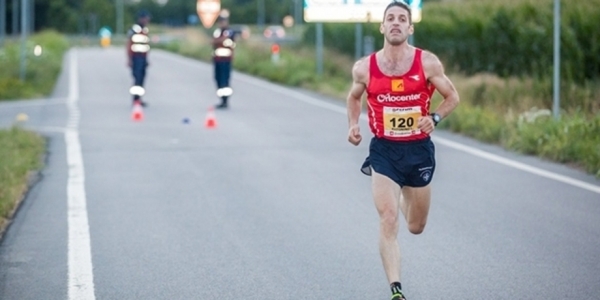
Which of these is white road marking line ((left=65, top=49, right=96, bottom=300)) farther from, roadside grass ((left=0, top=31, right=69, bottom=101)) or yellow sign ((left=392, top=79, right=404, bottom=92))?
roadside grass ((left=0, top=31, right=69, bottom=101))

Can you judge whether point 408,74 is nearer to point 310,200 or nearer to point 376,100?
point 376,100

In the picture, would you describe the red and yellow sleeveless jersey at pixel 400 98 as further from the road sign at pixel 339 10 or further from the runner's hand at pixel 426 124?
the road sign at pixel 339 10

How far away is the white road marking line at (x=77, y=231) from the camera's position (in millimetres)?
8258

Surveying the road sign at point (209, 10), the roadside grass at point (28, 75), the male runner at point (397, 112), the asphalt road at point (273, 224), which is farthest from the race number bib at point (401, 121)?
the road sign at point (209, 10)

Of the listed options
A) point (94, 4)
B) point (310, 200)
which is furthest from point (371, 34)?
point (94, 4)

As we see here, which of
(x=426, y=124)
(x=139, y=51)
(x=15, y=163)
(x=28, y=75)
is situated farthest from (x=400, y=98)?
(x=28, y=75)

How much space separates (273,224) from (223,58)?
49.7ft

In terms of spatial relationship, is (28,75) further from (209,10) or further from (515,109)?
(209,10)

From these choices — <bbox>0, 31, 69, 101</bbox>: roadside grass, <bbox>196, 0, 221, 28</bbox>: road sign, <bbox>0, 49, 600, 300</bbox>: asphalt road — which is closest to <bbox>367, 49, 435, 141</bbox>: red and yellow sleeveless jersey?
<bbox>0, 49, 600, 300</bbox>: asphalt road

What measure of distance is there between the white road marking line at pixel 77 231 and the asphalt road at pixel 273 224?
20 mm

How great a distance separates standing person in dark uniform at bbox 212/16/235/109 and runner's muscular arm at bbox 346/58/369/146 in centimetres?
1749

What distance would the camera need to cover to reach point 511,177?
1423cm

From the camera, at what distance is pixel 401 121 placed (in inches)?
306

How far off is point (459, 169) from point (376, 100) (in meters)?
7.49
